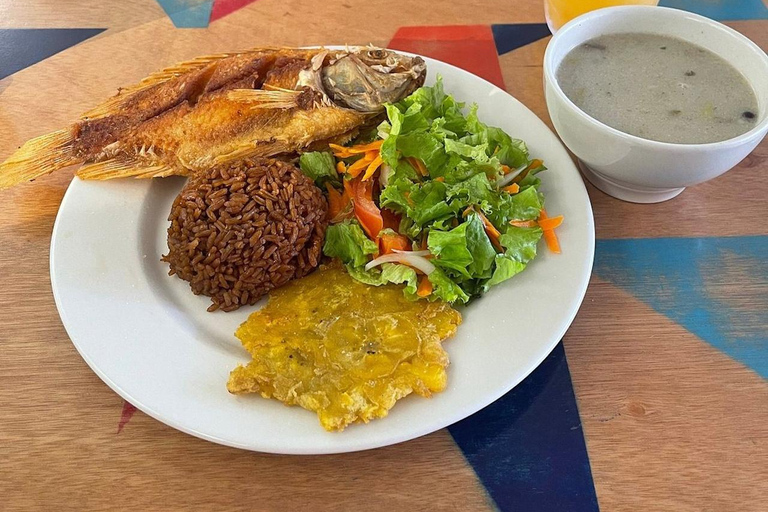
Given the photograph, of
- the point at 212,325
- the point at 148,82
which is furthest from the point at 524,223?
the point at 148,82

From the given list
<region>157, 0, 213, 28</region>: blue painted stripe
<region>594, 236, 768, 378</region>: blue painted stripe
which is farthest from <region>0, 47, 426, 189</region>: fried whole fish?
<region>594, 236, 768, 378</region>: blue painted stripe

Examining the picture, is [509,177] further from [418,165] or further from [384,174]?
[384,174]

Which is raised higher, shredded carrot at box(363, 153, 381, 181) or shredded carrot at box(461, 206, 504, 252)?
shredded carrot at box(363, 153, 381, 181)

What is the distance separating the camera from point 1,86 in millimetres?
2691

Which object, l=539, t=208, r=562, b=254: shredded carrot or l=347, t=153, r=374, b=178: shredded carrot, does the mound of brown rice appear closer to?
l=347, t=153, r=374, b=178: shredded carrot

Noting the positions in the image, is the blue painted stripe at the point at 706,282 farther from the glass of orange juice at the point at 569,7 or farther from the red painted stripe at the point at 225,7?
the red painted stripe at the point at 225,7

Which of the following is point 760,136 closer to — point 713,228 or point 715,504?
point 713,228

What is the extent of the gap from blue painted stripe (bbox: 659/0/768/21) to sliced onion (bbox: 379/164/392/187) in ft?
7.05

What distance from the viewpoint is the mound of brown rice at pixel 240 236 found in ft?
6.20

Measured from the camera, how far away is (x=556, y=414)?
5.60ft

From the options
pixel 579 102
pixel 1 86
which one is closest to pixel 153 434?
pixel 579 102

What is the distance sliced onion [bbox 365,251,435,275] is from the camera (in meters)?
1.88

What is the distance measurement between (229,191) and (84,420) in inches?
31.3

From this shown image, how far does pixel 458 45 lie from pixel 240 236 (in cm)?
164
